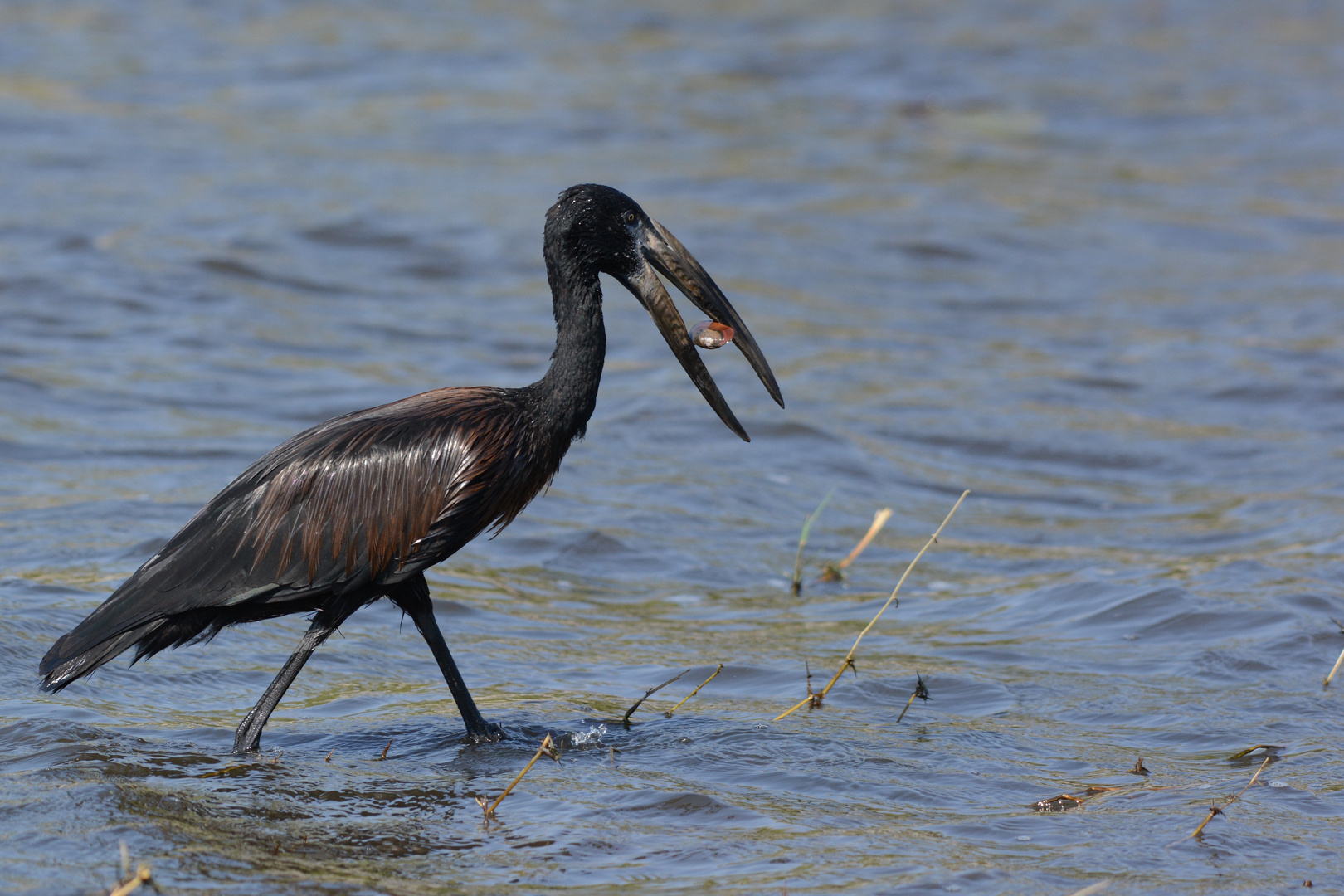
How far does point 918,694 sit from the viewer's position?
6273 mm

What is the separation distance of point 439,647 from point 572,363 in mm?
1092

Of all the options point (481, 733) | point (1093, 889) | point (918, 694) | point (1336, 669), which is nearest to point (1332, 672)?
point (1336, 669)

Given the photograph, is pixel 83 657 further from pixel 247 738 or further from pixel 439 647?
pixel 439 647

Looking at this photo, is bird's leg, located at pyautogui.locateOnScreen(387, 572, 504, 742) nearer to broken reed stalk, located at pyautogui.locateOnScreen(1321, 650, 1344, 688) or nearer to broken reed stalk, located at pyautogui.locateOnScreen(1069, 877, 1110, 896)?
broken reed stalk, located at pyautogui.locateOnScreen(1069, 877, 1110, 896)

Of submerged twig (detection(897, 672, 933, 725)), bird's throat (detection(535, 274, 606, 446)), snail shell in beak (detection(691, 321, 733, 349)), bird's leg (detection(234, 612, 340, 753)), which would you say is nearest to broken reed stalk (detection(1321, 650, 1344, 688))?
submerged twig (detection(897, 672, 933, 725))

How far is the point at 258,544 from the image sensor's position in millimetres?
5410

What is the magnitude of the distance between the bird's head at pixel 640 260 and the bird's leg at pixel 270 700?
158 centimetres

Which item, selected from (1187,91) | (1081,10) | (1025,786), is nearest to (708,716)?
(1025,786)

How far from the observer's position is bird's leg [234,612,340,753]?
5348mm

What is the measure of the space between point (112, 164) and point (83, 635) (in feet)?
38.2

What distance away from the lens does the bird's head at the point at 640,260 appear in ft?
19.1

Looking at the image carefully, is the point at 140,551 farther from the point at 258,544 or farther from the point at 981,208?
the point at 981,208

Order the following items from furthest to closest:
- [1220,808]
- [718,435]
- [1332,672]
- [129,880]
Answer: [718,435] < [1332,672] < [1220,808] < [129,880]

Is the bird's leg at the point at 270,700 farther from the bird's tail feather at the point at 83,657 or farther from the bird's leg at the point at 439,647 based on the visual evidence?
the bird's tail feather at the point at 83,657
